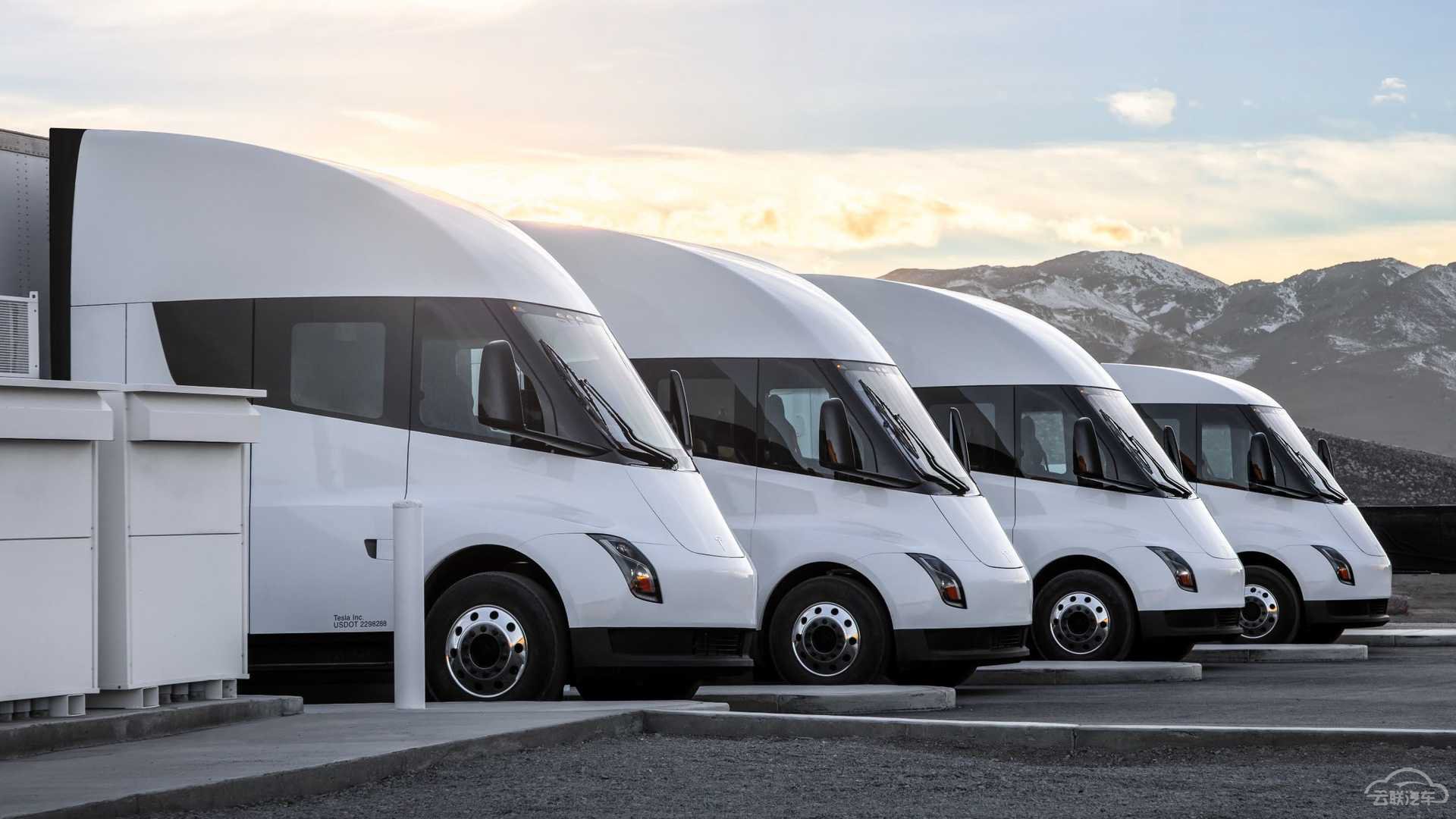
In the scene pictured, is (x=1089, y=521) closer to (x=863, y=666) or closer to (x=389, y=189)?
(x=863, y=666)

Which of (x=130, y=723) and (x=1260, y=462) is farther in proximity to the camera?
(x=1260, y=462)

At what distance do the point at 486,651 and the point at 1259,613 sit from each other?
1013 cm

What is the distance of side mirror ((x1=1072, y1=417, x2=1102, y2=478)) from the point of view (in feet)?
54.4

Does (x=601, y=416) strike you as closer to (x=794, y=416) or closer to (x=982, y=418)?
(x=794, y=416)

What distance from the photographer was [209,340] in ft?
38.3

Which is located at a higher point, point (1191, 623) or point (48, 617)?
point (48, 617)

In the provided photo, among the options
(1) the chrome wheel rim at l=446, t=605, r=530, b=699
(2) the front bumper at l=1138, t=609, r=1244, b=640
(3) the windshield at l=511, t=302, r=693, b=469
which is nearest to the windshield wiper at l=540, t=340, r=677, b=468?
(3) the windshield at l=511, t=302, r=693, b=469

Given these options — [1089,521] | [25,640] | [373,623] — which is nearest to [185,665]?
[25,640]

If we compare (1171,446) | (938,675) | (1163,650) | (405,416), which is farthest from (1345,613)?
(405,416)

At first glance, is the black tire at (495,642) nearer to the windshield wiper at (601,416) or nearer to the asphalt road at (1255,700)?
the windshield wiper at (601,416)

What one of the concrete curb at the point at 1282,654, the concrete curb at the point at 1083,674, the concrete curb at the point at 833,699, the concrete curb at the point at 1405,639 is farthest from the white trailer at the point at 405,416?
the concrete curb at the point at 1405,639

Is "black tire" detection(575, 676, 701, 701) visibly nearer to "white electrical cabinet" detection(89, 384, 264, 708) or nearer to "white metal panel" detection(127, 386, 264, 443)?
"white electrical cabinet" detection(89, 384, 264, 708)

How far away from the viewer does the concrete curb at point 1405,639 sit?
20734mm

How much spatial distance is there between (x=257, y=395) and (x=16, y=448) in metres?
1.50
